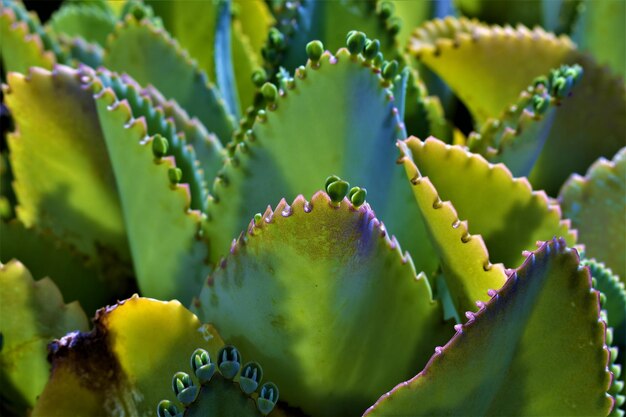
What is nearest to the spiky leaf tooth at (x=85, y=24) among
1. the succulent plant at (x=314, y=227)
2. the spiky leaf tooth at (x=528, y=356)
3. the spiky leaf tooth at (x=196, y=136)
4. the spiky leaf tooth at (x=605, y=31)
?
the succulent plant at (x=314, y=227)

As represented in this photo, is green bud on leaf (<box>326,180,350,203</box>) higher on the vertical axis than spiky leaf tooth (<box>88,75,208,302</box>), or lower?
higher

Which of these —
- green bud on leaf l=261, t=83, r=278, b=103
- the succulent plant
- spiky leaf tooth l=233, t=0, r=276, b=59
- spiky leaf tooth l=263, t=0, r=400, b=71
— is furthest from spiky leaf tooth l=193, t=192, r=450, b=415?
spiky leaf tooth l=233, t=0, r=276, b=59

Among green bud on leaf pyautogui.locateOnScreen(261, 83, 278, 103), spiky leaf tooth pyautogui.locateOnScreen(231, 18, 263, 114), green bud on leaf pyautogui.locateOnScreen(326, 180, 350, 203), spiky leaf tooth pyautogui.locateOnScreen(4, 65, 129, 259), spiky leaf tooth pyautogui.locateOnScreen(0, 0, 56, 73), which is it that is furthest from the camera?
spiky leaf tooth pyautogui.locateOnScreen(231, 18, 263, 114)

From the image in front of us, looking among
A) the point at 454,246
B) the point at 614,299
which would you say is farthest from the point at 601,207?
the point at 454,246

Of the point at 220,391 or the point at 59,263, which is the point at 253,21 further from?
the point at 220,391

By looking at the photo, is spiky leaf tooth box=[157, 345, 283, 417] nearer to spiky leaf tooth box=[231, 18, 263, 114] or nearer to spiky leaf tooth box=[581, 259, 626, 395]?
spiky leaf tooth box=[581, 259, 626, 395]

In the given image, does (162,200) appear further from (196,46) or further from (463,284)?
(196,46)

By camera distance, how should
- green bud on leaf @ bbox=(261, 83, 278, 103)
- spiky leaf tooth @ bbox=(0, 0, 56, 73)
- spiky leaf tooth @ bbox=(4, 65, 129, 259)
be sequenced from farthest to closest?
spiky leaf tooth @ bbox=(0, 0, 56, 73) < spiky leaf tooth @ bbox=(4, 65, 129, 259) < green bud on leaf @ bbox=(261, 83, 278, 103)
